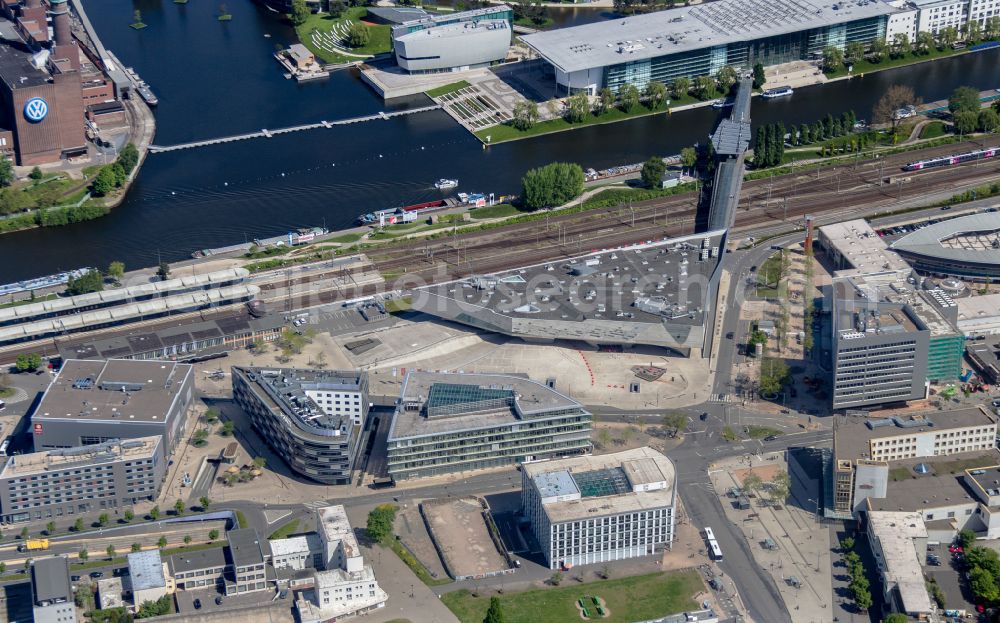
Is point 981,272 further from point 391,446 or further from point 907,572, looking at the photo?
point 391,446

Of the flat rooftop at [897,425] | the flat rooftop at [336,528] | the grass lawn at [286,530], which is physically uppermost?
the flat rooftop at [897,425]

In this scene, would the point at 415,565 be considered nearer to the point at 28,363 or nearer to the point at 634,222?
the point at 28,363

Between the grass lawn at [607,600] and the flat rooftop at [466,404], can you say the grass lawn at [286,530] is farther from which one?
the grass lawn at [607,600]

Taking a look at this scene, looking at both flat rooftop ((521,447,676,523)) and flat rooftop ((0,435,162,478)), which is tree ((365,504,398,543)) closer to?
flat rooftop ((521,447,676,523))

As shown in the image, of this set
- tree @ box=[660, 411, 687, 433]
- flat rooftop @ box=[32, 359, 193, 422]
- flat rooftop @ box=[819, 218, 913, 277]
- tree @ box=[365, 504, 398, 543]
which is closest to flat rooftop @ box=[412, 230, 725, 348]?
tree @ box=[660, 411, 687, 433]

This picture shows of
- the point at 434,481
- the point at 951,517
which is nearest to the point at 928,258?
the point at 951,517

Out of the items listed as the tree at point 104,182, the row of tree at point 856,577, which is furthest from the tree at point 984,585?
the tree at point 104,182
